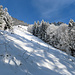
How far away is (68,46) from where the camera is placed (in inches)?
893

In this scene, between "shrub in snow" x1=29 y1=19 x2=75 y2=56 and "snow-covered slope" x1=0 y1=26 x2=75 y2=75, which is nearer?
"snow-covered slope" x1=0 y1=26 x2=75 y2=75

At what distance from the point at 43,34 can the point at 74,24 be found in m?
14.8

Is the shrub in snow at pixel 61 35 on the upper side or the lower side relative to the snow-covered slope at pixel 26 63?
upper

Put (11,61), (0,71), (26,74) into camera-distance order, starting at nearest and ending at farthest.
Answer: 1. (0,71)
2. (26,74)
3. (11,61)

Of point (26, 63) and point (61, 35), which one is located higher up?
point (61, 35)

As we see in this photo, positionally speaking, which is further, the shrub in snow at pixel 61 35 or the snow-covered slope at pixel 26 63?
the shrub in snow at pixel 61 35

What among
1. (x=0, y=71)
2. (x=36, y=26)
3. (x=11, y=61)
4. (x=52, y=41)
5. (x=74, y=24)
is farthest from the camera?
(x=36, y=26)

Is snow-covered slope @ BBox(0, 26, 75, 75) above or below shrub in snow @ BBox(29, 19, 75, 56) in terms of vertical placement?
below

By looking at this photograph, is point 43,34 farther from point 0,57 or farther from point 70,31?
point 0,57

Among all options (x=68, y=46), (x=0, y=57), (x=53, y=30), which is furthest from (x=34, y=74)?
(x=53, y=30)

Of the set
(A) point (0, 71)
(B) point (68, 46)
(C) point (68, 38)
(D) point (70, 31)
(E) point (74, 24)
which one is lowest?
(A) point (0, 71)

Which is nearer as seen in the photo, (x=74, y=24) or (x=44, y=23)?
(x=74, y=24)

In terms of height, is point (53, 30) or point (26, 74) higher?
point (53, 30)

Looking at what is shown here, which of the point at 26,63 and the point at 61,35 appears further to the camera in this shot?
the point at 61,35
